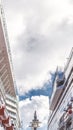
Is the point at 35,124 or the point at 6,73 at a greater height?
the point at 6,73

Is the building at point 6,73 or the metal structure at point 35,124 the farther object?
the metal structure at point 35,124

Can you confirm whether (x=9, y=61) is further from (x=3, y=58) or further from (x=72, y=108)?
(x=72, y=108)

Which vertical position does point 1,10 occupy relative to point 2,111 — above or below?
above

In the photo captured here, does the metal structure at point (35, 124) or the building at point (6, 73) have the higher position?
the building at point (6, 73)

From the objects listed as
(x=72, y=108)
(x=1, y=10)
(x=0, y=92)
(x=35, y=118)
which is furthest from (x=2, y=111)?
(x=35, y=118)

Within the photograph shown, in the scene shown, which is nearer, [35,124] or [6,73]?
[6,73]

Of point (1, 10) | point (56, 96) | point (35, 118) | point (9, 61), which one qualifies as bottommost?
point (35, 118)

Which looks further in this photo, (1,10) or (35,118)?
(35,118)

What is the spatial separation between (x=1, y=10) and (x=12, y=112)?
5661 cm

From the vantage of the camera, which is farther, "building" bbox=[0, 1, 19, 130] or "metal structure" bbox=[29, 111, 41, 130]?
"metal structure" bbox=[29, 111, 41, 130]

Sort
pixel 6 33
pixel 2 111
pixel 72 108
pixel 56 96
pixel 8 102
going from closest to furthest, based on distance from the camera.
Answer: pixel 2 111
pixel 72 108
pixel 6 33
pixel 56 96
pixel 8 102

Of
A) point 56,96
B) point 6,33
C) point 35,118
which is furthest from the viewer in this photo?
point 35,118

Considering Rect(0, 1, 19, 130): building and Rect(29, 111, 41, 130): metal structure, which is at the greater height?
Rect(0, 1, 19, 130): building

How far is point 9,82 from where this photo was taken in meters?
93.9
